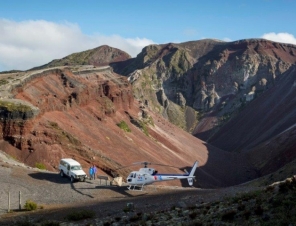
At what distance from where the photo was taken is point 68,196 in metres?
26.7

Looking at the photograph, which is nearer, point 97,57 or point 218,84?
point 218,84

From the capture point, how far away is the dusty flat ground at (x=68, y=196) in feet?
70.7

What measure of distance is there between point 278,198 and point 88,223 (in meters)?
8.09

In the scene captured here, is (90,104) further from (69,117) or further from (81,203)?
(81,203)

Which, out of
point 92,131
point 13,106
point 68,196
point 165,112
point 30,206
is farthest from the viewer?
point 165,112

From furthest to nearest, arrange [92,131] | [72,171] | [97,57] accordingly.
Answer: [97,57] → [92,131] → [72,171]

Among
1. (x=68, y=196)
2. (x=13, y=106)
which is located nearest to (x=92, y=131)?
(x=13, y=106)

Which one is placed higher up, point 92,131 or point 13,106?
point 13,106

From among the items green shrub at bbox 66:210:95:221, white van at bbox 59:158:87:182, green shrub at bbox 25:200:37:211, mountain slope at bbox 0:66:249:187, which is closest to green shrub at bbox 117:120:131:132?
mountain slope at bbox 0:66:249:187

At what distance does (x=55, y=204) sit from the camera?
81.5ft

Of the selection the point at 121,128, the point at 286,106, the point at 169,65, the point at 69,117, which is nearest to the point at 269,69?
the point at 169,65

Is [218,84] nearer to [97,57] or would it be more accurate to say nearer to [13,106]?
[97,57]

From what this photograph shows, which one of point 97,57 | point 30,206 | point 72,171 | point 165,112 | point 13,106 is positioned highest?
point 97,57

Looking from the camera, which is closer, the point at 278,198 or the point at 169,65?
the point at 278,198
